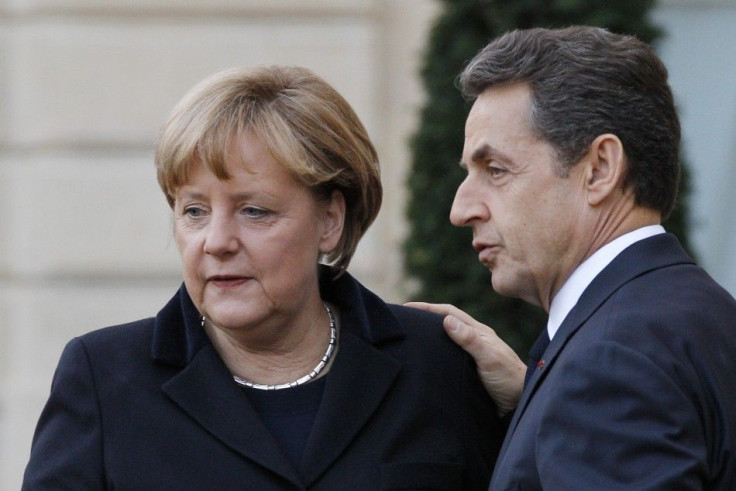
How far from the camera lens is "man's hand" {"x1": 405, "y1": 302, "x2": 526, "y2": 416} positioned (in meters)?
3.02

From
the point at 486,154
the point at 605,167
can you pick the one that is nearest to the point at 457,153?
the point at 486,154

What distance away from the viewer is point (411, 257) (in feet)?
16.7

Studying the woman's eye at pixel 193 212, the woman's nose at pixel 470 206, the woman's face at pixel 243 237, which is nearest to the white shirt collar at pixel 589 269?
the woman's nose at pixel 470 206

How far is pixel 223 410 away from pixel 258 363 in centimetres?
18

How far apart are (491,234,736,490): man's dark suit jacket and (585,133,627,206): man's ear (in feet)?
0.53

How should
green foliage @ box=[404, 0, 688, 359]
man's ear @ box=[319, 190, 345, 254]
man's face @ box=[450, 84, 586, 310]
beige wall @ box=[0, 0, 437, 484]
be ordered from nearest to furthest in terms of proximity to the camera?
man's face @ box=[450, 84, 586, 310] → man's ear @ box=[319, 190, 345, 254] → green foliage @ box=[404, 0, 688, 359] → beige wall @ box=[0, 0, 437, 484]

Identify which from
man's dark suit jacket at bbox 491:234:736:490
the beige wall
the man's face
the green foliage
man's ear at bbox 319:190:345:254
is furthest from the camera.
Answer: the beige wall

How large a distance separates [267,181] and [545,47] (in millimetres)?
655

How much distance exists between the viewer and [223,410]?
273cm

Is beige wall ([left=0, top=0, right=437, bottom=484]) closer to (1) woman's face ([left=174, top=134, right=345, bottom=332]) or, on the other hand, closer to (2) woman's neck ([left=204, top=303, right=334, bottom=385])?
(2) woman's neck ([left=204, top=303, right=334, bottom=385])

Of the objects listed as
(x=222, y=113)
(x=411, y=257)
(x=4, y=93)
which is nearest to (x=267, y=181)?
(x=222, y=113)

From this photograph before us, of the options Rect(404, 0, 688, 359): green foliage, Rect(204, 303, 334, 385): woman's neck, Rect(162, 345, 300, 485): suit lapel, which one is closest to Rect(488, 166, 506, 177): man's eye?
Rect(204, 303, 334, 385): woman's neck

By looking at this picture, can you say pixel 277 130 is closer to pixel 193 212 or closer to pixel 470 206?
pixel 193 212

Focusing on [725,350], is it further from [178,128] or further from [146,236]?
[146,236]
